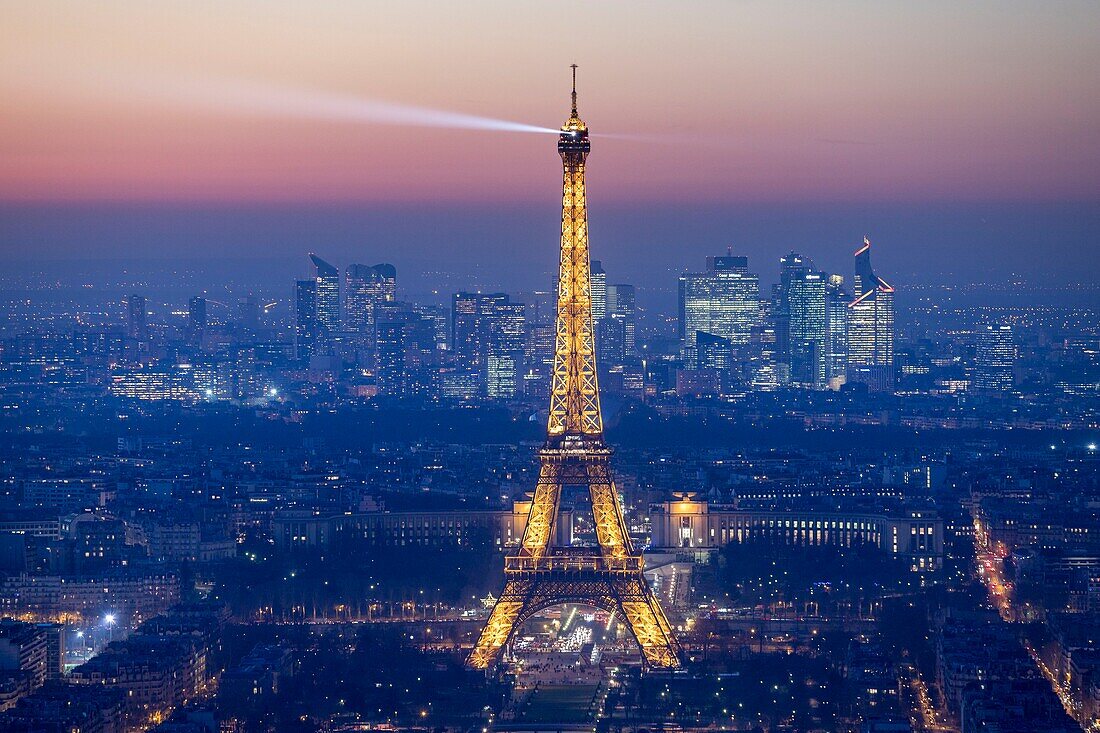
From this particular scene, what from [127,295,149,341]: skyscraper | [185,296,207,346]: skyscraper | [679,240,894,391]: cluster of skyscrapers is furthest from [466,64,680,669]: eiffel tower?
[185,296,207,346]: skyscraper

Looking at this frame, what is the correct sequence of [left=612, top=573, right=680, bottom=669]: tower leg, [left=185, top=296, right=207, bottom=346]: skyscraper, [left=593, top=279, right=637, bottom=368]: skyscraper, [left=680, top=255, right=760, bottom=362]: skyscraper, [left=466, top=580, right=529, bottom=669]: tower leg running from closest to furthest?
[left=612, top=573, right=680, bottom=669]: tower leg, [left=466, top=580, right=529, bottom=669]: tower leg, [left=593, top=279, right=637, bottom=368]: skyscraper, [left=185, top=296, right=207, bottom=346]: skyscraper, [left=680, top=255, right=760, bottom=362]: skyscraper

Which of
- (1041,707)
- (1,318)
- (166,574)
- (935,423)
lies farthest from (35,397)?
(1041,707)

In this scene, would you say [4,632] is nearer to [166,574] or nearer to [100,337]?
[166,574]

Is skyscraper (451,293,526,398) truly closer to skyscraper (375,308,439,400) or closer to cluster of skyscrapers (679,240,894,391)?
skyscraper (375,308,439,400)

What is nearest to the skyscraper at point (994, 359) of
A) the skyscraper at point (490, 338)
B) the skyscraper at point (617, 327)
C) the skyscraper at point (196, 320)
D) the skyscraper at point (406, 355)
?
the skyscraper at point (617, 327)

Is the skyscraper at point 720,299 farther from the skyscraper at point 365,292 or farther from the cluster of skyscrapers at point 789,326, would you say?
the skyscraper at point 365,292

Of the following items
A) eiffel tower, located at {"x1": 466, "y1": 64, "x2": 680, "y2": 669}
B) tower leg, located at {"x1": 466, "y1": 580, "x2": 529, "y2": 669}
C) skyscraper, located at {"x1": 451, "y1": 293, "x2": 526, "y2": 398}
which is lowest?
tower leg, located at {"x1": 466, "y1": 580, "x2": 529, "y2": 669}

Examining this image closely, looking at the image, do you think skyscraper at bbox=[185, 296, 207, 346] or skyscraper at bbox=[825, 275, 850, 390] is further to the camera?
skyscraper at bbox=[185, 296, 207, 346]

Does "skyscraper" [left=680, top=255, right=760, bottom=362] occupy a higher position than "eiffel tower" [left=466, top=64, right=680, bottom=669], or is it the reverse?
"skyscraper" [left=680, top=255, right=760, bottom=362]
